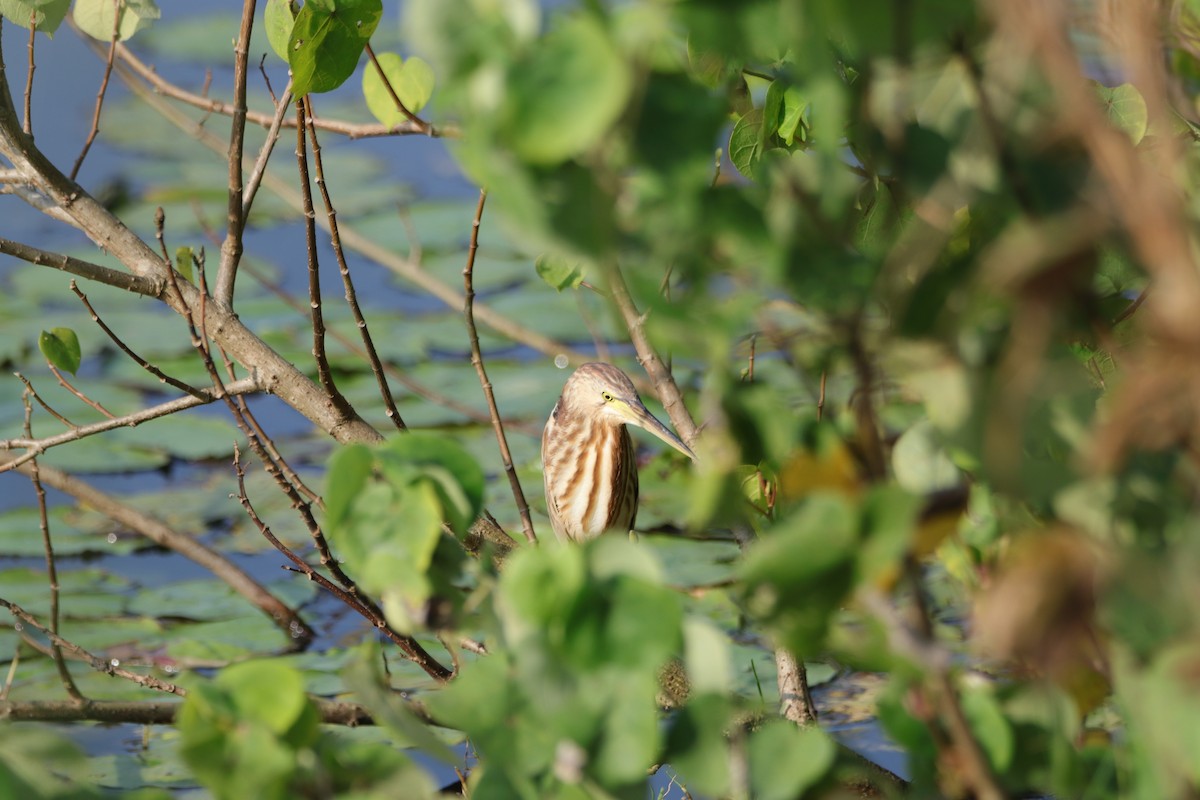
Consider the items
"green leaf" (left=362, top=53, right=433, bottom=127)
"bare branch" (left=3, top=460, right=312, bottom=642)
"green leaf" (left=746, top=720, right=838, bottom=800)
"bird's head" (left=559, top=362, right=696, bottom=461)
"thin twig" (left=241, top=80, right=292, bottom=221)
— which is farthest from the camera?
"bare branch" (left=3, top=460, right=312, bottom=642)

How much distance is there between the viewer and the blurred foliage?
19.4 inches

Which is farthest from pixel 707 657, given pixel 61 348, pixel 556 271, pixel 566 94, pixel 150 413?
pixel 61 348

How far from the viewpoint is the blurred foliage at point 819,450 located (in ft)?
1.61

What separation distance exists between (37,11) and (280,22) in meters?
0.24

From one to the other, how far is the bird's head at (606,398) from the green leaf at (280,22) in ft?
4.26

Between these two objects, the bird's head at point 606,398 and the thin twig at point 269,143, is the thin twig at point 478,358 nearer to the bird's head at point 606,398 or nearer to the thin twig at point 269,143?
the thin twig at point 269,143

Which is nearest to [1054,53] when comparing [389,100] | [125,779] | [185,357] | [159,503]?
[389,100]

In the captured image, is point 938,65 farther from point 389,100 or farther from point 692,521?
point 389,100

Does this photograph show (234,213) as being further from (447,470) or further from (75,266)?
(447,470)

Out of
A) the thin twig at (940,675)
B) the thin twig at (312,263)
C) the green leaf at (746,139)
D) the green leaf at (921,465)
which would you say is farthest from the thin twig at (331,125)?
the thin twig at (940,675)

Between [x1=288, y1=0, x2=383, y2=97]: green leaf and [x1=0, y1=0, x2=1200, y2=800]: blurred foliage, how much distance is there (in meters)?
0.77

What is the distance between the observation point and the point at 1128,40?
49 cm

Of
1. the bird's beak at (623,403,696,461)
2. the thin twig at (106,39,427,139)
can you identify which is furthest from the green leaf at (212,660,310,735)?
the bird's beak at (623,403,696,461)

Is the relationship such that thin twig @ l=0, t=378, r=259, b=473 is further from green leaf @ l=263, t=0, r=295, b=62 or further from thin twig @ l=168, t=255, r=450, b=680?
green leaf @ l=263, t=0, r=295, b=62
